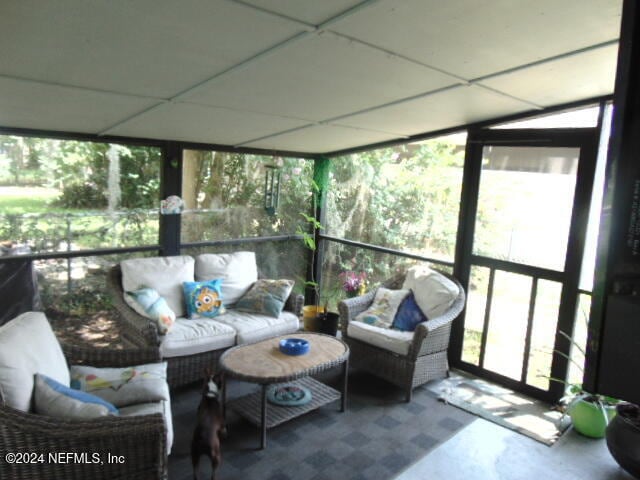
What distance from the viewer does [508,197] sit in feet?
12.2

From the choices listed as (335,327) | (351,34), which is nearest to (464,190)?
(335,327)

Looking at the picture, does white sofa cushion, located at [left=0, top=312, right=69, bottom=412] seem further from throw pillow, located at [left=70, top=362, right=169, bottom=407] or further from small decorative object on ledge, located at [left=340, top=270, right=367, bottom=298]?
small decorative object on ledge, located at [left=340, top=270, right=367, bottom=298]

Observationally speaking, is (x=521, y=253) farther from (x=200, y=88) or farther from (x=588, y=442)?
(x=200, y=88)

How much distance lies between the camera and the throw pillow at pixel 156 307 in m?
3.30

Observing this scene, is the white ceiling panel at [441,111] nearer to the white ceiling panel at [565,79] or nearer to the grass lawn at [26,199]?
the white ceiling panel at [565,79]

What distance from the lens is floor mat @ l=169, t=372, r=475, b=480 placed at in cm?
253

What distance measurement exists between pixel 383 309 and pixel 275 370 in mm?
1423

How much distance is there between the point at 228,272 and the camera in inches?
164

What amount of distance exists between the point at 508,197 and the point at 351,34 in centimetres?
238

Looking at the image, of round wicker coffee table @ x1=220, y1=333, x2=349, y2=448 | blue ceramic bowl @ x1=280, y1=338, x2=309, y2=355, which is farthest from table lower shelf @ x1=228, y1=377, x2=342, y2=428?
blue ceramic bowl @ x1=280, y1=338, x2=309, y2=355

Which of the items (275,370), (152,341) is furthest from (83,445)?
(152,341)

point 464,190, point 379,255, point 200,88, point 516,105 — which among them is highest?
point 516,105

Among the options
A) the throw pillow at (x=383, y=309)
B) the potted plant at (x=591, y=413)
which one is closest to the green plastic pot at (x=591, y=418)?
the potted plant at (x=591, y=413)

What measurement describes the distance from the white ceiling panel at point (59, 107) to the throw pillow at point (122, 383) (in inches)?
61.9
